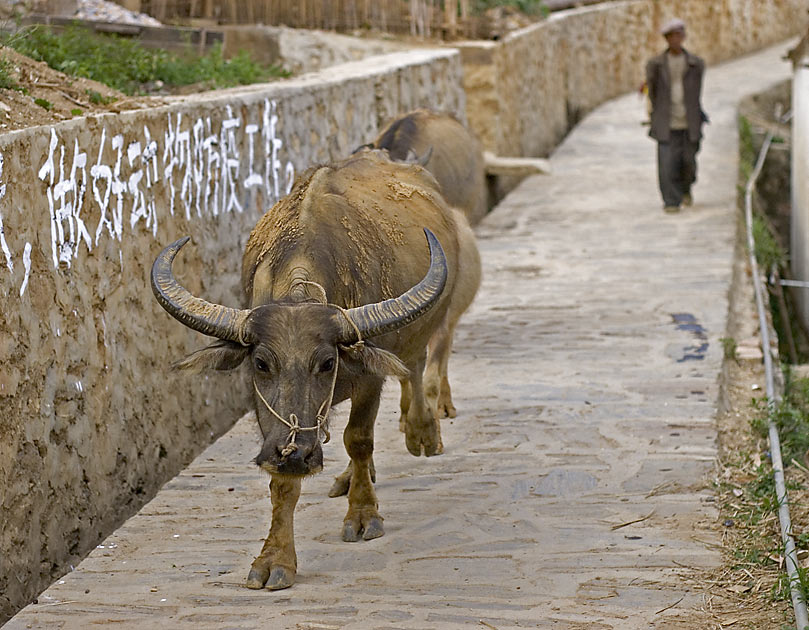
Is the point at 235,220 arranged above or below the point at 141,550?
above

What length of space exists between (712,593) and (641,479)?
148 centimetres

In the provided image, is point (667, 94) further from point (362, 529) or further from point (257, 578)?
point (257, 578)

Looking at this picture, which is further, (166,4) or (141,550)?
(166,4)

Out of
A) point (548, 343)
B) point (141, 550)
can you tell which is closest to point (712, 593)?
point (141, 550)

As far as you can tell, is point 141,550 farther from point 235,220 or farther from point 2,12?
point 2,12

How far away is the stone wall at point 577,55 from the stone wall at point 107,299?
730 cm

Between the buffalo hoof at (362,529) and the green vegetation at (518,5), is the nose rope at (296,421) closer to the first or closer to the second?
the buffalo hoof at (362,529)

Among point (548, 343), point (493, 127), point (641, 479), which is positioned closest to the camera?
point (641, 479)

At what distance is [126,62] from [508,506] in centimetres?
525

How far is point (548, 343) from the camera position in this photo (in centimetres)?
952

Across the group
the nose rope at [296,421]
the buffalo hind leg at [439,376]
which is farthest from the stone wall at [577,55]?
the nose rope at [296,421]

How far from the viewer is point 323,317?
16.1 ft

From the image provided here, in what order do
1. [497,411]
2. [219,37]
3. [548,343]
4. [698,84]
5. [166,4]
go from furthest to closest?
[698,84], [166,4], [219,37], [548,343], [497,411]

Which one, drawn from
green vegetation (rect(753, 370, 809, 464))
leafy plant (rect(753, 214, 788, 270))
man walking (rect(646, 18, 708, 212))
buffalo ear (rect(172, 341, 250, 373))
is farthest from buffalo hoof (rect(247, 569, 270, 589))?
man walking (rect(646, 18, 708, 212))
